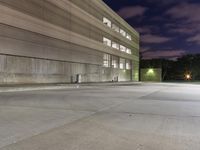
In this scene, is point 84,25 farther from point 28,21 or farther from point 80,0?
point 28,21

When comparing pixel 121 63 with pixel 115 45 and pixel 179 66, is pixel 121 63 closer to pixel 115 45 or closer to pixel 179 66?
pixel 115 45

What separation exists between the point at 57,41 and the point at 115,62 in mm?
23619

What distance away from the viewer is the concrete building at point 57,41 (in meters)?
24.1

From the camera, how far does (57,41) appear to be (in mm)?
31281

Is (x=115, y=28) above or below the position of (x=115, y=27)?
below

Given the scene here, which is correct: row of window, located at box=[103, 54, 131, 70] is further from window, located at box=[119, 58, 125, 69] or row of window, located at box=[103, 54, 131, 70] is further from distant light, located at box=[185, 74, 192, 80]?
distant light, located at box=[185, 74, 192, 80]

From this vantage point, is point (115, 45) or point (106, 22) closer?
point (106, 22)

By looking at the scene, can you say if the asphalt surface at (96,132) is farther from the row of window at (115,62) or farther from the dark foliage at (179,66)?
the dark foliage at (179,66)

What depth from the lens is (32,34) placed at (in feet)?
87.7

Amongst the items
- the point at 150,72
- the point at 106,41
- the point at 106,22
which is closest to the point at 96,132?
the point at 106,41

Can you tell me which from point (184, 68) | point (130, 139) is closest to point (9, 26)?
point (130, 139)

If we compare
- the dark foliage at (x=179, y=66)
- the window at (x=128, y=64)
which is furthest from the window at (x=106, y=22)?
the dark foliage at (x=179, y=66)

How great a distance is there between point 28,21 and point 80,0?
13.2 m

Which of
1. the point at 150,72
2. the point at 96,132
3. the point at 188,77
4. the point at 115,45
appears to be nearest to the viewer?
the point at 96,132
